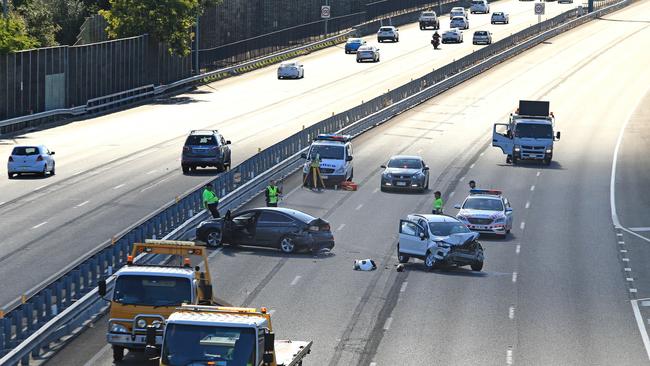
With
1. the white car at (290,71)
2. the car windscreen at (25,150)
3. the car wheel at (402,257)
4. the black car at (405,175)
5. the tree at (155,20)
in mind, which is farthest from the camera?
the white car at (290,71)

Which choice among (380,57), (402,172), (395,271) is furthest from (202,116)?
(395,271)

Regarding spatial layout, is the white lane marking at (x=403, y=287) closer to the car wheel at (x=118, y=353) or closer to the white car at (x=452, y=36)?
the car wheel at (x=118, y=353)

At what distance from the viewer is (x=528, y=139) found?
214 ft

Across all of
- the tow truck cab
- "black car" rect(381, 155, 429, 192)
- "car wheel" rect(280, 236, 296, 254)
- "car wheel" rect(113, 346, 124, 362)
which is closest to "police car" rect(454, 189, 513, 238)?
"car wheel" rect(280, 236, 296, 254)

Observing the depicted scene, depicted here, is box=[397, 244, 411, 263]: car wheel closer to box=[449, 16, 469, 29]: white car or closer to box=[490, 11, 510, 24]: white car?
box=[449, 16, 469, 29]: white car

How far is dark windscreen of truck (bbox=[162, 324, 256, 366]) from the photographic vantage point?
69.6ft

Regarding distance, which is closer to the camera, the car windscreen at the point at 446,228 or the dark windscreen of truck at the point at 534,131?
the car windscreen at the point at 446,228

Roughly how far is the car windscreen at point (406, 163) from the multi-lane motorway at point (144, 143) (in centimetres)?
768

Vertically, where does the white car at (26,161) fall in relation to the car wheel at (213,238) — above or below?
above

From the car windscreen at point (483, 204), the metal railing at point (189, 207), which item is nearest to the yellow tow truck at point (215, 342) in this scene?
the metal railing at point (189, 207)

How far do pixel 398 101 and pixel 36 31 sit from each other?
94.8 ft

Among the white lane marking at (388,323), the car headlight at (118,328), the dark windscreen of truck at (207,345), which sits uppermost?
the dark windscreen of truck at (207,345)

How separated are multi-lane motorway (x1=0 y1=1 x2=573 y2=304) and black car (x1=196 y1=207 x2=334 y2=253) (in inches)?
137

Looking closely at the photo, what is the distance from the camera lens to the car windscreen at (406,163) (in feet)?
183
